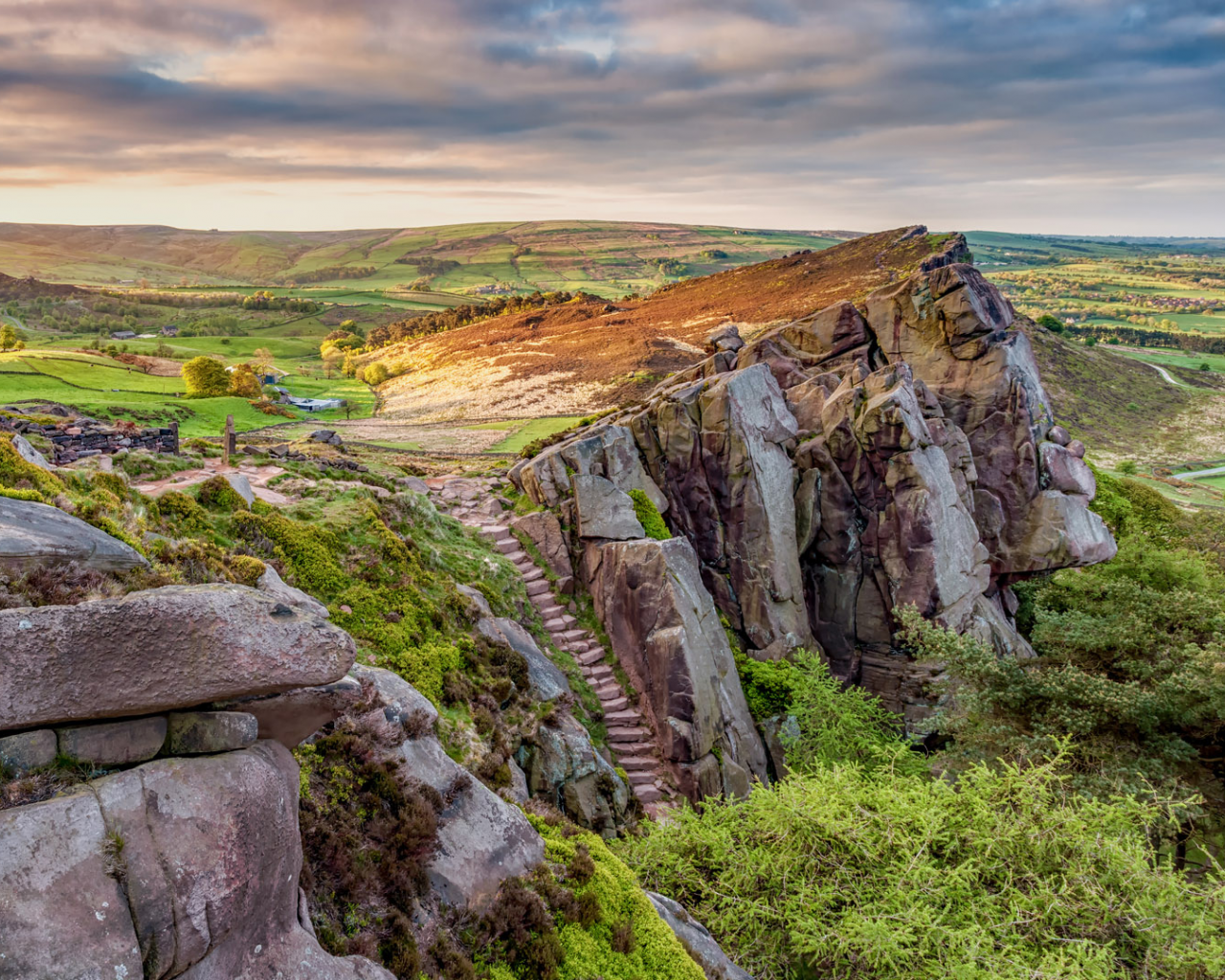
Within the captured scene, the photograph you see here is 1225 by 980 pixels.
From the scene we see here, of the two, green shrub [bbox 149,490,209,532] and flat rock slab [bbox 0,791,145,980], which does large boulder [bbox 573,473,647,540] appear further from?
flat rock slab [bbox 0,791,145,980]

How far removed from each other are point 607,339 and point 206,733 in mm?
78114

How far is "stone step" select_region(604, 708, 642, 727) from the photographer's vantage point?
20.9m

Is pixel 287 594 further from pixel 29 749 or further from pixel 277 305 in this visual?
pixel 277 305

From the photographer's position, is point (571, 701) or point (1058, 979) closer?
point (1058, 979)

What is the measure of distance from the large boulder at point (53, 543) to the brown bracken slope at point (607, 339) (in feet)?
162

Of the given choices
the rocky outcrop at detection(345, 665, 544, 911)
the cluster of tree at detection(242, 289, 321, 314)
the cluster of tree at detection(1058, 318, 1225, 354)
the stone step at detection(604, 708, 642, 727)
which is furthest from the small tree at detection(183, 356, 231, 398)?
the cluster of tree at detection(1058, 318, 1225, 354)

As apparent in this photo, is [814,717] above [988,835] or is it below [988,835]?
below

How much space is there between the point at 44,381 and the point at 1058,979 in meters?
64.5

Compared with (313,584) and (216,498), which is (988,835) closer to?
(313,584)

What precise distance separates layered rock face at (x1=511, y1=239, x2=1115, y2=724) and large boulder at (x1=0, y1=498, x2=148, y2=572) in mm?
17004

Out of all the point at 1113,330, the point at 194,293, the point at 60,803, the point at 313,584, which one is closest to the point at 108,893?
the point at 60,803

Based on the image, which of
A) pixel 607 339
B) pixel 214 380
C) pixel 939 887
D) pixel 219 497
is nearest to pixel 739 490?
pixel 939 887

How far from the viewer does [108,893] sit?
5.61 m

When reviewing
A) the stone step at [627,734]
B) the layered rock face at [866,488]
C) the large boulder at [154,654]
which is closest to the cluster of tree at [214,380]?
the layered rock face at [866,488]
